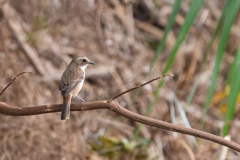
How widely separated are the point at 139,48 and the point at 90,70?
4.93 ft

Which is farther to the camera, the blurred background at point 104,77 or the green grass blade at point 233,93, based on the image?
the blurred background at point 104,77

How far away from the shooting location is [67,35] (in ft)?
23.6

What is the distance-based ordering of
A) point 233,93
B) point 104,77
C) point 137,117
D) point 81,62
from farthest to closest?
point 104,77, point 81,62, point 233,93, point 137,117

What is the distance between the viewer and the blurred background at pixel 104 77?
5.05 metres

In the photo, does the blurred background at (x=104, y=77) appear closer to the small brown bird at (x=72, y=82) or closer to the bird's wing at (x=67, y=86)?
the small brown bird at (x=72, y=82)

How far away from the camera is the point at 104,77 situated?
6801 millimetres

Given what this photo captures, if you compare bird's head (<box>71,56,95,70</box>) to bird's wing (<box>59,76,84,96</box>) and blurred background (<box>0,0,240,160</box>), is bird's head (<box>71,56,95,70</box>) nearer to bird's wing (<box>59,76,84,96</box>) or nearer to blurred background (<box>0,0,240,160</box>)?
bird's wing (<box>59,76,84,96</box>)

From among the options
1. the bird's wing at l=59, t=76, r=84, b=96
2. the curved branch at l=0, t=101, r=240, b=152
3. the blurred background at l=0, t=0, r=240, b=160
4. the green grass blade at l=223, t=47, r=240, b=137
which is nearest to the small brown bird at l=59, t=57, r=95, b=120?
the bird's wing at l=59, t=76, r=84, b=96

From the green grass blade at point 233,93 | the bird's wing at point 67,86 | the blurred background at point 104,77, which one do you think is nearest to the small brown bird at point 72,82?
the bird's wing at point 67,86

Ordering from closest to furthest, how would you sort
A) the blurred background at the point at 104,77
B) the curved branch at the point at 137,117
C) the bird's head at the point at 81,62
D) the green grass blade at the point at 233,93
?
the curved branch at the point at 137,117 → the green grass blade at the point at 233,93 → the bird's head at the point at 81,62 → the blurred background at the point at 104,77

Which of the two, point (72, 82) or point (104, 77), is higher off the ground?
point (72, 82)

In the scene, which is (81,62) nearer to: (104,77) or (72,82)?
(72,82)

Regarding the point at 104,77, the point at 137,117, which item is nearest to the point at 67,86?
the point at 137,117

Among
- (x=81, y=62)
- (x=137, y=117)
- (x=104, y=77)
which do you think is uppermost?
(x=137, y=117)
